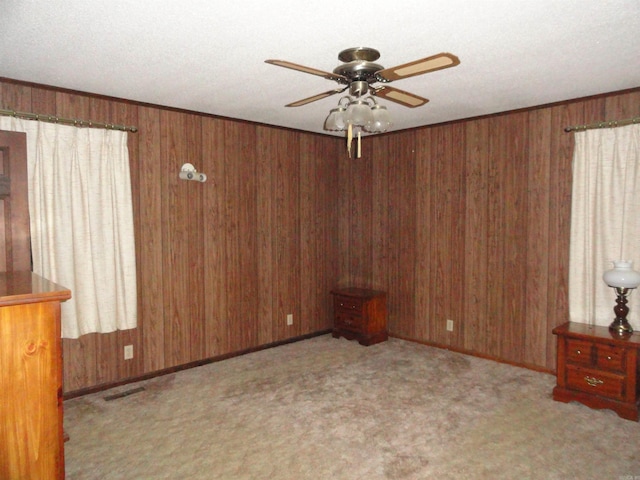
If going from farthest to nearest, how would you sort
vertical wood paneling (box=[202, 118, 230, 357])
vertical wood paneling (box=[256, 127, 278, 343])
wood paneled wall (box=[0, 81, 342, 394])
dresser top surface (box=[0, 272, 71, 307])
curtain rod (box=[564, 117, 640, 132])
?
vertical wood paneling (box=[256, 127, 278, 343]), vertical wood paneling (box=[202, 118, 230, 357]), wood paneled wall (box=[0, 81, 342, 394]), curtain rod (box=[564, 117, 640, 132]), dresser top surface (box=[0, 272, 71, 307])

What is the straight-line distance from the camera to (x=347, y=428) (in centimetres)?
291

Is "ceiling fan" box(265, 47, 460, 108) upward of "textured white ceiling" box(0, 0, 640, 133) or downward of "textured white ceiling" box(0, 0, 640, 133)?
downward

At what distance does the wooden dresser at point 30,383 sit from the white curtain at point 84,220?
189 cm

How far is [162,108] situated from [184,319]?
6.37 ft

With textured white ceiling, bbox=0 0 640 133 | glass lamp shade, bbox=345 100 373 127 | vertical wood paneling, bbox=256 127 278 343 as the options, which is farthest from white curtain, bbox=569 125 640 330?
vertical wood paneling, bbox=256 127 278 343

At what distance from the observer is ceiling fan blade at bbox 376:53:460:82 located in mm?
1799

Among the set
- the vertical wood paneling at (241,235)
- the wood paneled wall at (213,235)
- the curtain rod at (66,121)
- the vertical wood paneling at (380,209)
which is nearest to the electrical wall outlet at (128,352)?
the wood paneled wall at (213,235)

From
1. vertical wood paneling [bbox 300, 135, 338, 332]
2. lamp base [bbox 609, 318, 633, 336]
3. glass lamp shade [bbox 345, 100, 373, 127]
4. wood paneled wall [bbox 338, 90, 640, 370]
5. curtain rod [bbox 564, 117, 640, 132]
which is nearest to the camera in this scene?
glass lamp shade [bbox 345, 100, 373, 127]

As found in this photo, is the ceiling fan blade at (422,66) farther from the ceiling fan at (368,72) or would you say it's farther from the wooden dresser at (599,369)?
the wooden dresser at (599,369)

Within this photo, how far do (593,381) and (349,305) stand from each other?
246 cm

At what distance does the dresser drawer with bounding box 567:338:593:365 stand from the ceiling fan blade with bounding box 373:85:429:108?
86.0 inches

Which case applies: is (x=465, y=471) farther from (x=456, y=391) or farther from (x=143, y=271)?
(x=143, y=271)

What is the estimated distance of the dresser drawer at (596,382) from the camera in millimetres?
3049

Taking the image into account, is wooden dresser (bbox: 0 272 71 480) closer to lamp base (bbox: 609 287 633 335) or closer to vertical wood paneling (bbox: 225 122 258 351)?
vertical wood paneling (bbox: 225 122 258 351)
